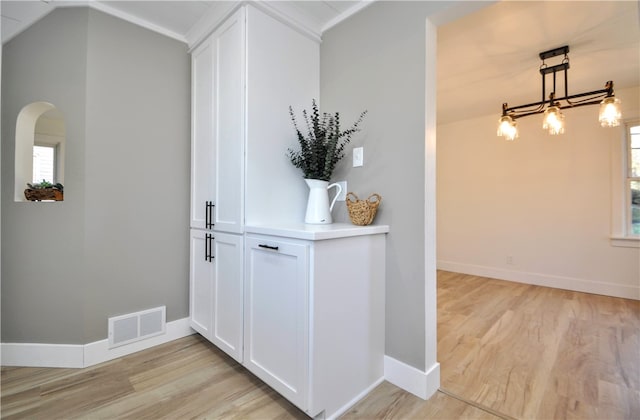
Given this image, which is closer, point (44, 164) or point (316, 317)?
point (316, 317)

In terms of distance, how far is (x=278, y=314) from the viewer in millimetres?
1472

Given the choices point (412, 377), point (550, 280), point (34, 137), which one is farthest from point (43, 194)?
point (550, 280)

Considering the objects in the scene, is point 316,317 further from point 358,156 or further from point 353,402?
point 358,156

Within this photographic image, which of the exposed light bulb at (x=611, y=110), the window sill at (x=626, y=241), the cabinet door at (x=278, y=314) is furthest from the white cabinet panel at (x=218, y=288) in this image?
the window sill at (x=626, y=241)

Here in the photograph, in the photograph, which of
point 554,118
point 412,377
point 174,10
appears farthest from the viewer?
point 554,118

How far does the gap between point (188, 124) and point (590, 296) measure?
4884 millimetres

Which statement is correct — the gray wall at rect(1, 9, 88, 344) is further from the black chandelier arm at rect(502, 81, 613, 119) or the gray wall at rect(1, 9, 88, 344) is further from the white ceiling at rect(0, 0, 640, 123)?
the black chandelier arm at rect(502, 81, 613, 119)

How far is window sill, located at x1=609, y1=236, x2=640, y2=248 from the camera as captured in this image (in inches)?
127

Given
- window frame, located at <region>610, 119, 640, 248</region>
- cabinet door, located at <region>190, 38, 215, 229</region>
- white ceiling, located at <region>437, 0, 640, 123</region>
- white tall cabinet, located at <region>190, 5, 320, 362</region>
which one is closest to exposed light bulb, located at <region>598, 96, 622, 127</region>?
white ceiling, located at <region>437, 0, 640, 123</region>

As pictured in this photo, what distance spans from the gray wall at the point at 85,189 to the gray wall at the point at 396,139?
161 centimetres

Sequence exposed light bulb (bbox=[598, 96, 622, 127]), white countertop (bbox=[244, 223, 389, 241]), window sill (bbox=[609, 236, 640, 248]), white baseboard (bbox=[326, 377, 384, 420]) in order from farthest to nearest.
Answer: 1. window sill (bbox=[609, 236, 640, 248])
2. exposed light bulb (bbox=[598, 96, 622, 127])
3. white baseboard (bbox=[326, 377, 384, 420])
4. white countertop (bbox=[244, 223, 389, 241])

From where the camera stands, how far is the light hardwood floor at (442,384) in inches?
57.2

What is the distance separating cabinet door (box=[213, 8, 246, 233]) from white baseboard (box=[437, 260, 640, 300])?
4.10 m

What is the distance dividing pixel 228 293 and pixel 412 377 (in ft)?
4.06
